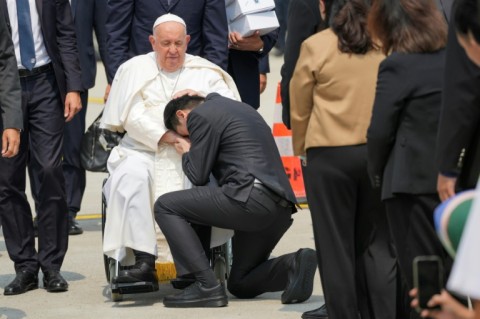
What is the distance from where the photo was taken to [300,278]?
23.3 ft

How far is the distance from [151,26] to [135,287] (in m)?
1.99

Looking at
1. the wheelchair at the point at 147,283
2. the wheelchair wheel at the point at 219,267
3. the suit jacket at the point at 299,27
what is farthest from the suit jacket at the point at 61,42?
the suit jacket at the point at 299,27

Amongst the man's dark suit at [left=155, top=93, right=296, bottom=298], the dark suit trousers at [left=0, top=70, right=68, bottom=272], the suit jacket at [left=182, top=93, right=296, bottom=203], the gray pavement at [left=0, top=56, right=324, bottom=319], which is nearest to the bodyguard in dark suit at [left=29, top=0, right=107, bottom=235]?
the gray pavement at [left=0, top=56, right=324, bottom=319]

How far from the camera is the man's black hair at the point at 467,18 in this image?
363 centimetres

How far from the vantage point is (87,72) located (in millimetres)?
10414

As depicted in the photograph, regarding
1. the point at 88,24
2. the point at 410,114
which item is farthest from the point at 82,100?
the point at 410,114

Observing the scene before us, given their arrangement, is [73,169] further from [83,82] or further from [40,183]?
[40,183]

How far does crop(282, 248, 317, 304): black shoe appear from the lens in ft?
23.2

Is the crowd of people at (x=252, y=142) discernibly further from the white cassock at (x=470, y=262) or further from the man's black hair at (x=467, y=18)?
the white cassock at (x=470, y=262)

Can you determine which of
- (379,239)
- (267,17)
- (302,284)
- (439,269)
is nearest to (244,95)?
(267,17)

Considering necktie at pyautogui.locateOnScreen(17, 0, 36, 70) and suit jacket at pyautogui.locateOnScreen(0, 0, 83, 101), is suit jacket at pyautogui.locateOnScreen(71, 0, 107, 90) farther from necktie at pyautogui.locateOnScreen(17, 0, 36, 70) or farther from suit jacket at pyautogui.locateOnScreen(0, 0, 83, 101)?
necktie at pyautogui.locateOnScreen(17, 0, 36, 70)

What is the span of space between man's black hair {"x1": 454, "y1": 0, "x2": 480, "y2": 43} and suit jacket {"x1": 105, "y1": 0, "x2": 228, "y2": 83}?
4.48 meters

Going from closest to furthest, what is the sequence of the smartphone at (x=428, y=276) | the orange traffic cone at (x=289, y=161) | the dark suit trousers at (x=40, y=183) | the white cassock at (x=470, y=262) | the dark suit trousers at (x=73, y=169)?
the white cassock at (x=470, y=262), the smartphone at (x=428, y=276), the dark suit trousers at (x=40, y=183), the dark suit trousers at (x=73, y=169), the orange traffic cone at (x=289, y=161)

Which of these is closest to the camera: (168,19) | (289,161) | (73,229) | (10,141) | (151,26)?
(10,141)
